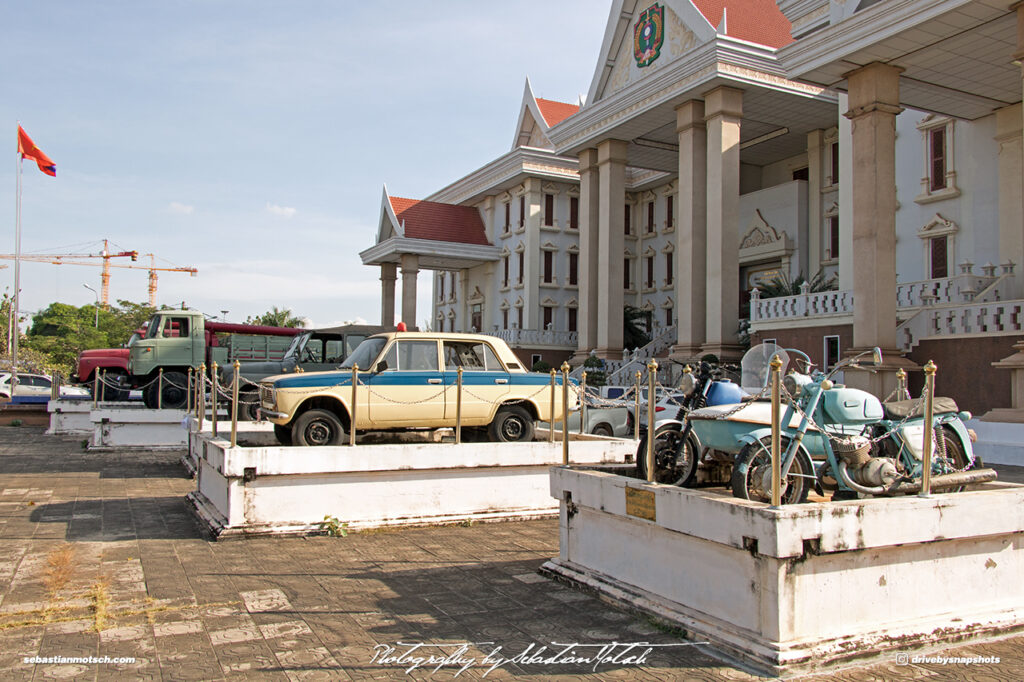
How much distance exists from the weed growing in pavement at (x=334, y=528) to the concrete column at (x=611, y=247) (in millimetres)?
25214

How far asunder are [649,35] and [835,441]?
2896cm

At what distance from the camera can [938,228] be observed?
23.0 meters

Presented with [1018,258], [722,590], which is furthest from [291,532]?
[1018,258]

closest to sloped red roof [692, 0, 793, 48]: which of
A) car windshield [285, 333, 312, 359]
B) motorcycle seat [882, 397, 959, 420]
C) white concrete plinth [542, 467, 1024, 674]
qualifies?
car windshield [285, 333, 312, 359]

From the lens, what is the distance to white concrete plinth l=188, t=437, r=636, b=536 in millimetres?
8508

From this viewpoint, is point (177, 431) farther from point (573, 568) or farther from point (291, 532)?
point (573, 568)

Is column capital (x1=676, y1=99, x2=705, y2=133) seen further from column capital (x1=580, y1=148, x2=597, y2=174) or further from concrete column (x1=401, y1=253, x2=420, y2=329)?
concrete column (x1=401, y1=253, x2=420, y2=329)

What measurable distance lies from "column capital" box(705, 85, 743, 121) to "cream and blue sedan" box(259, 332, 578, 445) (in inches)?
760

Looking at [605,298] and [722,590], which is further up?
[605,298]

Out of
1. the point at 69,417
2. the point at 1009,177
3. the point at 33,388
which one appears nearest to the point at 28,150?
the point at 33,388

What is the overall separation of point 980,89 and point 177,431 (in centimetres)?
2114

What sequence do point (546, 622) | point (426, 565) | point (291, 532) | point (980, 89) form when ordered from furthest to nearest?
point (980, 89)
point (291, 532)
point (426, 565)
point (546, 622)

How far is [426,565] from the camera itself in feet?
23.6

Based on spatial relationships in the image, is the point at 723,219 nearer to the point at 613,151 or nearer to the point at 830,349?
the point at 830,349
